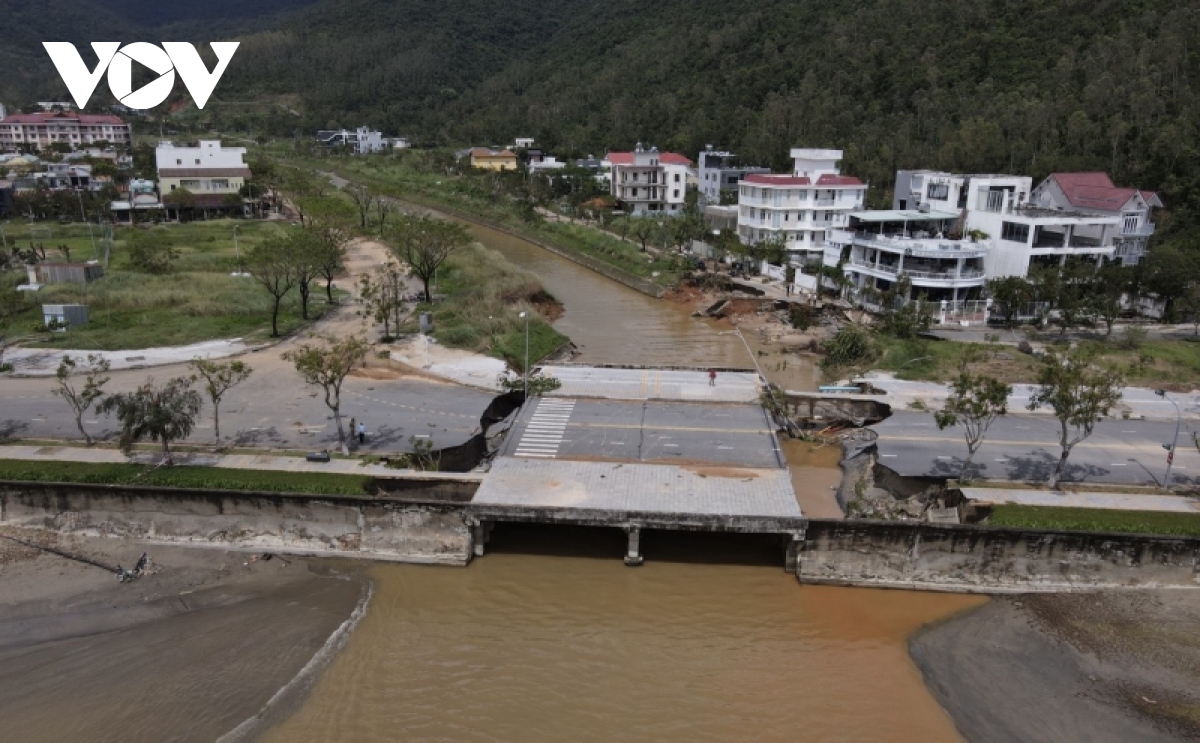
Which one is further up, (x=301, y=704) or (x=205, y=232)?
(x=205, y=232)

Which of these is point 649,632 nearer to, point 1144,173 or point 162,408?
point 162,408

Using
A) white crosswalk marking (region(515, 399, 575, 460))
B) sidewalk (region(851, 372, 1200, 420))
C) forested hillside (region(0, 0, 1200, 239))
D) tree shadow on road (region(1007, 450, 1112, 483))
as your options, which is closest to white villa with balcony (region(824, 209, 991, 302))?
sidewalk (region(851, 372, 1200, 420))

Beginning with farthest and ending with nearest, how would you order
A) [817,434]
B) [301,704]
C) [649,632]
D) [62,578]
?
1. [817,434]
2. [62,578]
3. [649,632]
4. [301,704]

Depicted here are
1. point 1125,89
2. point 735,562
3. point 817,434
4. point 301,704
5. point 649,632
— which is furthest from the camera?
point 1125,89

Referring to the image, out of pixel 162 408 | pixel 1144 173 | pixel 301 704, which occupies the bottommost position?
pixel 301 704

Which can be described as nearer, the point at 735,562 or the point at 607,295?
the point at 735,562

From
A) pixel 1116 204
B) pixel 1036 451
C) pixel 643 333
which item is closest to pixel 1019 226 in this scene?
pixel 1116 204

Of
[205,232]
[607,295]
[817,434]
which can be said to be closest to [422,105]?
[205,232]
